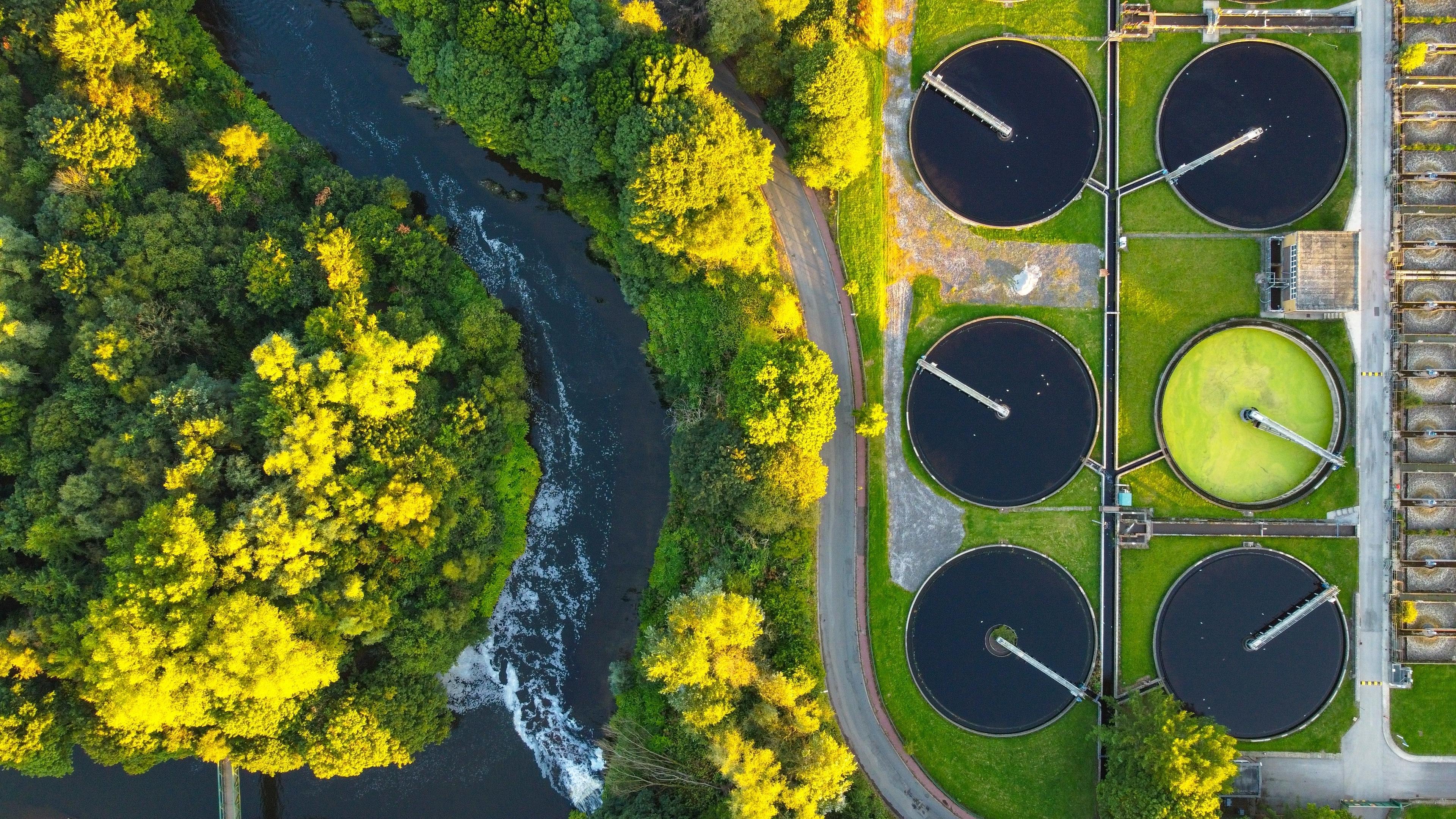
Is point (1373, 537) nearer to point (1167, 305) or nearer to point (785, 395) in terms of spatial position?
point (1167, 305)

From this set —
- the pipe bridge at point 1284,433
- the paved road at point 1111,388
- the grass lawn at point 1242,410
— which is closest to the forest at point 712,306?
the paved road at point 1111,388

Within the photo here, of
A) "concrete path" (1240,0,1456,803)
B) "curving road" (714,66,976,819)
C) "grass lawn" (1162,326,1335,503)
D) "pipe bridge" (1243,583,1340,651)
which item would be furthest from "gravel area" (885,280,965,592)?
"concrete path" (1240,0,1456,803)

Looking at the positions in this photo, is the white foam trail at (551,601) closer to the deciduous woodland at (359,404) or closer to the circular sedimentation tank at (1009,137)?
the deciduous woodland at (359,404)

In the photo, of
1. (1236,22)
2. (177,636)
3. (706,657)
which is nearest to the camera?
(177,636)

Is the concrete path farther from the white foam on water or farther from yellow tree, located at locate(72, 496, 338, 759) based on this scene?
yellow tree, located at locate(72, 496, 338, 759)

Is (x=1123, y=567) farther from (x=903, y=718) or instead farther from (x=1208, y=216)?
(x=1208, y=216)

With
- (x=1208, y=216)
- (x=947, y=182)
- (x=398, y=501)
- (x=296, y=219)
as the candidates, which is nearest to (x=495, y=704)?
(x=398, y=501)

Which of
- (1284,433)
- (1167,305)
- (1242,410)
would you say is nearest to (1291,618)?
(1284,433)
